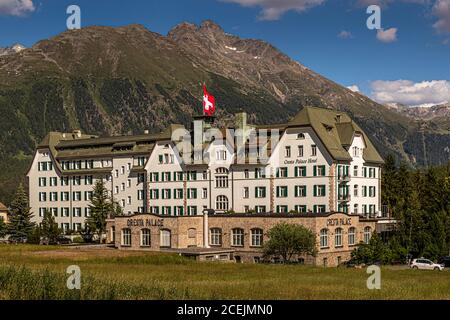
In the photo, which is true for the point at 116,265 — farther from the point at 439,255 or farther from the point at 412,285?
the point at 439,255

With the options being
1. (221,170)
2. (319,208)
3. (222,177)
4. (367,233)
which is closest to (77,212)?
(222,177)

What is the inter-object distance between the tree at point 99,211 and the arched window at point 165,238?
1828cm

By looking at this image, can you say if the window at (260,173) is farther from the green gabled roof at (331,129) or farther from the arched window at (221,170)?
the green gabled roof at (331,129)

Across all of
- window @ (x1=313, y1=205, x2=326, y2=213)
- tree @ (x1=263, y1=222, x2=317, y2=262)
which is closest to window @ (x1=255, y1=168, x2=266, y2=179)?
window @ (x1=313, y1=205, x2=326, y2=213)

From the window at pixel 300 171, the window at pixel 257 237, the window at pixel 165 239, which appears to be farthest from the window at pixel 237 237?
the window at pixel 300 171

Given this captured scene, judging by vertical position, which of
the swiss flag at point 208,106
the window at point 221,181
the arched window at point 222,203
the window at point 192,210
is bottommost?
the window at point 192,210

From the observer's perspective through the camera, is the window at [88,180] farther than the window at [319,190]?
Yes

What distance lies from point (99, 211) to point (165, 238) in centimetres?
1921

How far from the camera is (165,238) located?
282 feet

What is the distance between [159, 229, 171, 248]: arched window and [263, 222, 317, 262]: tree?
15.1m

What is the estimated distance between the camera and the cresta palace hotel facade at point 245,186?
81.7 m

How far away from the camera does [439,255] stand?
75.4 meters

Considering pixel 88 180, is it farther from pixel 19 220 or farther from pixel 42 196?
pixel 19 220
